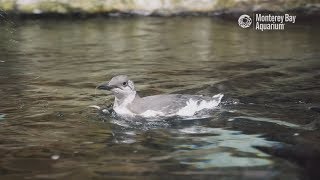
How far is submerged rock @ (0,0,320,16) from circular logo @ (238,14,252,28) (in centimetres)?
182

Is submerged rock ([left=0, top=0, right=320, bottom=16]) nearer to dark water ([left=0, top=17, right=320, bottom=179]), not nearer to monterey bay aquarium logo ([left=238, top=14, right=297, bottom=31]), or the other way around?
monterey bay aquarium logo ([left=238, top=14, right=297, bottom=31])

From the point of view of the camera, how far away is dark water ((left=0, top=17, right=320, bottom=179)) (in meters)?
8.08

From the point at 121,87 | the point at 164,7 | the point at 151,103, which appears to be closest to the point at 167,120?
the point at 151,103

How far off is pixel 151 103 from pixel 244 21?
22755 millimetres

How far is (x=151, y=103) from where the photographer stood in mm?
11047

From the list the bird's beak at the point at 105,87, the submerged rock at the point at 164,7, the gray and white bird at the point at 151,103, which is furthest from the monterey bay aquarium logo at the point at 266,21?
the bird's beak at the point at 105,87

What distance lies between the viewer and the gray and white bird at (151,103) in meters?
10.9

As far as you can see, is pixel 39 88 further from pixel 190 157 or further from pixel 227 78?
pixel 190 157

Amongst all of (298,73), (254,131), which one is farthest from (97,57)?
(254,131)

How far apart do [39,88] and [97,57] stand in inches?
240

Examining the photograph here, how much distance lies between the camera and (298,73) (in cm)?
1586

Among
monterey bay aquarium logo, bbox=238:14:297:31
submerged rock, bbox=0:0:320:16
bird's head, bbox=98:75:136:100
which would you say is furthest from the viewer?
submerged rock, bbox=0:0:320:16

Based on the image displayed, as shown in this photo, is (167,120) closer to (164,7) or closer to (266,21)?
(266,21)

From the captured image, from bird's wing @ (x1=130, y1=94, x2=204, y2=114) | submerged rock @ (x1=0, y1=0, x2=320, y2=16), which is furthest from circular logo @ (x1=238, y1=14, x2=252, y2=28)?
bird's wing @ (x1=130, y1=94, x2=204, y2=114)
